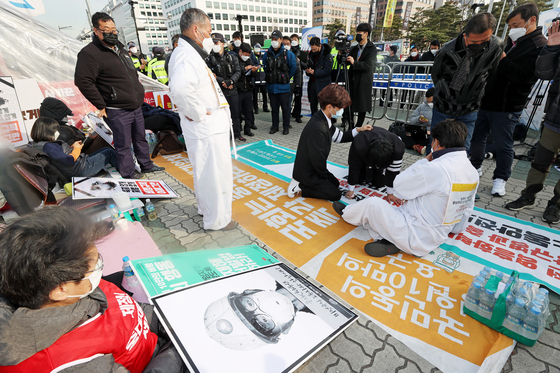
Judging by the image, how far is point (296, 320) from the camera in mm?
1577

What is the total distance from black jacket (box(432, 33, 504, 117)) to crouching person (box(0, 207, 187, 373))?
143 inches

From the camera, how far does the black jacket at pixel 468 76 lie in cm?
289

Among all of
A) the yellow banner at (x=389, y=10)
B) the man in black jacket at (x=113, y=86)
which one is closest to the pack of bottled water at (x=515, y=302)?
the man in black jacket at (x=113, y=86)

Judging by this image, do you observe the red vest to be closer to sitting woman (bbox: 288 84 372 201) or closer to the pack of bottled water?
the pack of bottled water

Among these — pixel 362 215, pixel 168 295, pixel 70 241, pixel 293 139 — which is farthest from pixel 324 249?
pixel 293 139

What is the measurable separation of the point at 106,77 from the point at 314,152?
2.78 m

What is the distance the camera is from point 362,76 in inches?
208

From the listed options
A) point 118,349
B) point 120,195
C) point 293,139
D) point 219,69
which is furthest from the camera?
point 293,139

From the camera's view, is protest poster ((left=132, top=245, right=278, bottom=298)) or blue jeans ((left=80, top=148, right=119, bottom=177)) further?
blue jeans ((left=80, top=148, right=119, bottom=177))

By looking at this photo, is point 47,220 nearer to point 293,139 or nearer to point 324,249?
point 324,249

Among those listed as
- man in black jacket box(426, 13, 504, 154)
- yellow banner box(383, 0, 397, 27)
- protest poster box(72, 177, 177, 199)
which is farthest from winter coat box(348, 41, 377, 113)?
yellow banner box(383, 0, 397, 27)

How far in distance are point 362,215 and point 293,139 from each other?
365 centimetres

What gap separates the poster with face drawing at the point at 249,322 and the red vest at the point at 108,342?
0.62 ft

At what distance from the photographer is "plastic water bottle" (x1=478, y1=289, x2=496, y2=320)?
1674 mm
